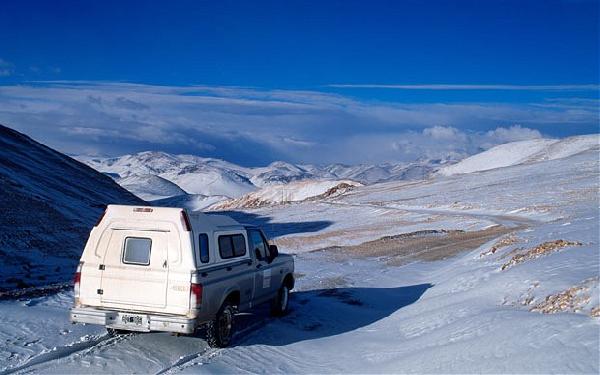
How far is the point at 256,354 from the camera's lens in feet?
34.6

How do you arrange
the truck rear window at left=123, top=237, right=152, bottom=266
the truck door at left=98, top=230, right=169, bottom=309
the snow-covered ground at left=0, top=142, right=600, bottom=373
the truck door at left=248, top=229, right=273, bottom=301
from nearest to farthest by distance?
the snow-covered ground at left=0, top=142, right=600, bottom=373 → the truck door at left=98, top=230, right=169, bottom=309 → the truck rear window at left=123, top=237, right=152, bottom=266 → the truck door at left=248, top=229, right=273, bottom=301

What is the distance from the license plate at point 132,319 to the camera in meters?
9.83

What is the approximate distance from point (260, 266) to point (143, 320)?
3223mm

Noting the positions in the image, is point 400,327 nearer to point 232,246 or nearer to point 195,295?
point 232,246

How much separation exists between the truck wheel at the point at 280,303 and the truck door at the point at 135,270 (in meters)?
4.13

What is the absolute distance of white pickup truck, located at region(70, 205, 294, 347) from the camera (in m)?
9.79

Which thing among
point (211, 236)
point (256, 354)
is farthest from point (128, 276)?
point (256, 354)

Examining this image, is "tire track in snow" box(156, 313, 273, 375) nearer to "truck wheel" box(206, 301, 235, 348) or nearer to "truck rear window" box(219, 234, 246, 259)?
"truck wheel" box(206, 301, 235, 348)

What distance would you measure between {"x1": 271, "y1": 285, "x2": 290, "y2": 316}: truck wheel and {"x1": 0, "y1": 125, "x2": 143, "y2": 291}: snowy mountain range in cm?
1042

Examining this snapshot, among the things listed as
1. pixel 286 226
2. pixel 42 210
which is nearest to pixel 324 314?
pixel 42 210

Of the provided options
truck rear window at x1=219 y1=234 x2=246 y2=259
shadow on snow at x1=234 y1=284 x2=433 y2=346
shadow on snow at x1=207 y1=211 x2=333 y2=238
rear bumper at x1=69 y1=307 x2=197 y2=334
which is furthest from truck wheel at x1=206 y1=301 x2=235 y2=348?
shadow on snow at x1=207 y1=211 x2=333 y2=238

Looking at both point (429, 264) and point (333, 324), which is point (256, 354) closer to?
point (333, 324)

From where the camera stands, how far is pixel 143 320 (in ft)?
32.2

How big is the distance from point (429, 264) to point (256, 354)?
1365cm
